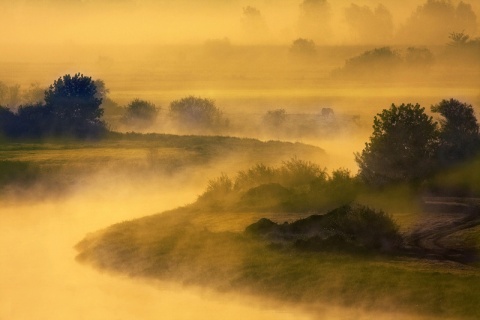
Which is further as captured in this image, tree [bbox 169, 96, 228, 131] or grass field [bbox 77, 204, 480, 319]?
tree [bbox 169, 96, 228, 131]

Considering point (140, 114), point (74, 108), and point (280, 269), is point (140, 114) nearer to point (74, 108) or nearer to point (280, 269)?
point (74, 108)

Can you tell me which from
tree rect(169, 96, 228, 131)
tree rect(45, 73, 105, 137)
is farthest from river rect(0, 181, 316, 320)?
tree rect(169, 96, 228, 131)

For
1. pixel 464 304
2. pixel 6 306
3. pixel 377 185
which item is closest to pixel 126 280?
pixel 6 306

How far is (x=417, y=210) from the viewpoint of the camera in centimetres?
4516

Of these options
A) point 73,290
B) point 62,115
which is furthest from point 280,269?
point 62,115

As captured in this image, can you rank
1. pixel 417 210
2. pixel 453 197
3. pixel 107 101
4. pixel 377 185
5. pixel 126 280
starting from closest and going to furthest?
1. pixel 126 280
2. pixel 417 210
3. pixel 453 197
4. pixel 377 185
5. pixel 107 101

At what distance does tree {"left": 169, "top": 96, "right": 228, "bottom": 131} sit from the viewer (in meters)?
121

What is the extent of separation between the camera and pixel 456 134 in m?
58.2

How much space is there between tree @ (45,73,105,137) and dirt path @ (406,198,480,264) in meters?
57.7

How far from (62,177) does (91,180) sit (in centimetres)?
207

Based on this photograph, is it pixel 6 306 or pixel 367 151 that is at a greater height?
pixel 367 151

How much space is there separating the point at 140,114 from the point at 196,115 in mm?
7579

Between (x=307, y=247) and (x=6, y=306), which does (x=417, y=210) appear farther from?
(x=6, y=306)

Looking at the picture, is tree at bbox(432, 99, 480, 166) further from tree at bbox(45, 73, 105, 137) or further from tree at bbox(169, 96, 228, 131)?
tree at bbox(169, 96, 228, 131)
